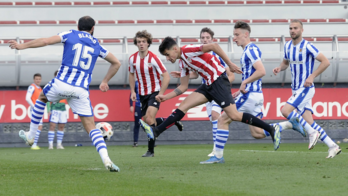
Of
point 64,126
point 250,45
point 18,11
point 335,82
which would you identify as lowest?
point 64,126

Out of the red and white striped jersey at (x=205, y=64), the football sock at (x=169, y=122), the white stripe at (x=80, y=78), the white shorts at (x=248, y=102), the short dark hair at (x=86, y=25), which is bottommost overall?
the football sock at (x=169, y=122)

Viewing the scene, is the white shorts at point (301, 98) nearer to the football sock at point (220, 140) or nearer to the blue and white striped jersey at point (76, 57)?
the football sock at point (220, 140)

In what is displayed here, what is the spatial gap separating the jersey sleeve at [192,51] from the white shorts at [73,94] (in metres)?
1.46

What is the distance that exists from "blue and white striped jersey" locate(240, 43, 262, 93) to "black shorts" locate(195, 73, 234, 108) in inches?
32.8

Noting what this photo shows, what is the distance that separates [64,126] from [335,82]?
8.08 metres

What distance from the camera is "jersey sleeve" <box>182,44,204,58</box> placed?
6746mm

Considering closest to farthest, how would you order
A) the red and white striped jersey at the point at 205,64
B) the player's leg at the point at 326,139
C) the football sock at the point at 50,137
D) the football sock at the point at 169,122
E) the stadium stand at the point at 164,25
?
the red and white striped jersey at the point at 205,64 → the football sock at the point at 169,122 → the player's leg at the point at 326,139 → the football sock at the point at 50,137 → the stadium stand at the point at 164,25

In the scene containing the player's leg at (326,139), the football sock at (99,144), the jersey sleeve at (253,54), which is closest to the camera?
the football sock at (99,144)

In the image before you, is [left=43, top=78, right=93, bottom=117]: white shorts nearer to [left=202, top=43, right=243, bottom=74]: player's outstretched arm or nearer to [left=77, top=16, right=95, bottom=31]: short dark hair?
[left=77, top=16, right=95, bottom=31]: short dark hair

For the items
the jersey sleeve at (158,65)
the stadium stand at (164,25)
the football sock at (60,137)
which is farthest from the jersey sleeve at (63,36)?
the stadium stand at (164,25)

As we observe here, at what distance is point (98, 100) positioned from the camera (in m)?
15.0

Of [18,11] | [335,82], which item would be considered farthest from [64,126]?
[335,82]

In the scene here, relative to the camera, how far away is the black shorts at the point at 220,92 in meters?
6.80

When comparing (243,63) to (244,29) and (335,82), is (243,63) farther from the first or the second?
(335,82)
